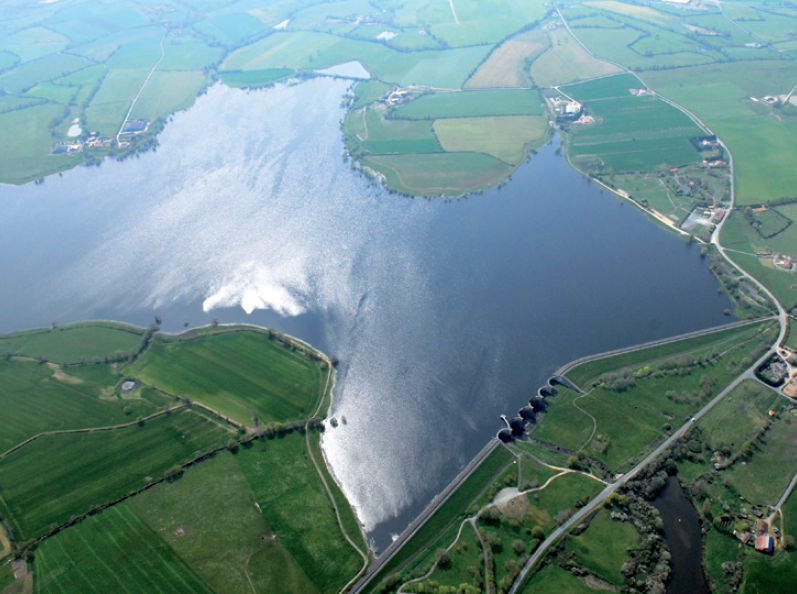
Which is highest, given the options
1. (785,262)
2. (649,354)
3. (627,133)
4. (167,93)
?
(167,93)

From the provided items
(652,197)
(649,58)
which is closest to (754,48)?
(649,58)

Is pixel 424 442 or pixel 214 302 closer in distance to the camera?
pixel 424 442

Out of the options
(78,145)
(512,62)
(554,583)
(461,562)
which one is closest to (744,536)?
(554,583)

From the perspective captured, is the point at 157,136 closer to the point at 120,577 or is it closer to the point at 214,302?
the point at 214,302

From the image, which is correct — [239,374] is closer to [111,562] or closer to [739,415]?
[111,562]

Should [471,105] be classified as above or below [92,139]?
above

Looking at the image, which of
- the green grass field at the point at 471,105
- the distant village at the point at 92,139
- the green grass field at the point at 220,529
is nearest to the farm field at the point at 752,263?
the green grass field at the point at 471,105
